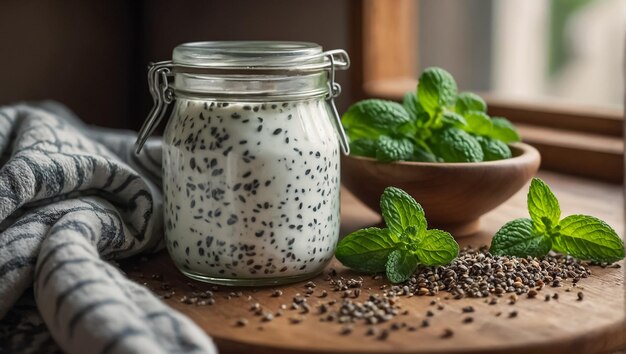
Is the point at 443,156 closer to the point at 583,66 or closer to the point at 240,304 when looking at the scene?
the point at 240,304

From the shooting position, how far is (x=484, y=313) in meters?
0.79

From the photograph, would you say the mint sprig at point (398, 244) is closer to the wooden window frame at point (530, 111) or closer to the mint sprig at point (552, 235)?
the mint sprig at point (552, 235)

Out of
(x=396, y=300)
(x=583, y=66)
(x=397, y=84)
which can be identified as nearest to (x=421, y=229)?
(x=396, y=300)

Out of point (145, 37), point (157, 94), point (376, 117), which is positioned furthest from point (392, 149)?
point (145, 37)

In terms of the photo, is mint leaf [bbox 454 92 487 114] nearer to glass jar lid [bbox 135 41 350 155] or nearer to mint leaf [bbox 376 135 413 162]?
mint leaf [bbox 376 135 413 162]

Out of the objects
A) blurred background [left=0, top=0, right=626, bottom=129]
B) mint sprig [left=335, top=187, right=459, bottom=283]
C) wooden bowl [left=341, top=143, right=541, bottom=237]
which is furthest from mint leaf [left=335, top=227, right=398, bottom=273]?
blurred background [left=0, top=0, right=626, bottom=129]

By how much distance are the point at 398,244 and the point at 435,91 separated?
0.22m

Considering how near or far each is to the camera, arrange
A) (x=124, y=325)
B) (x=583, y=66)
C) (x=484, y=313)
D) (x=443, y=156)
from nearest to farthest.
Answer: (x=124, y=325) → (x=484, y=313) → (x=443, y=156) → (x=583, y=66)

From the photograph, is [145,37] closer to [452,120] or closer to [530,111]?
[530,111]

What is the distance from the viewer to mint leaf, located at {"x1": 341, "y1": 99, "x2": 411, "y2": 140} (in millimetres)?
1031

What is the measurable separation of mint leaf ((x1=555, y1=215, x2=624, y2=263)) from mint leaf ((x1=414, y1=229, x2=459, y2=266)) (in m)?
0.14

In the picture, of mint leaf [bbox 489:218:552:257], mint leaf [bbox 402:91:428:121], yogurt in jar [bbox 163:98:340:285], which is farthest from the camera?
mint leaf [bbox 402:91:428:121]

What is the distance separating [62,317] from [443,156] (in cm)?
49

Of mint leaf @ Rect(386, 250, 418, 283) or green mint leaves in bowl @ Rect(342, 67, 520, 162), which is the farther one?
green mint leaves in bowl @ Rect(342, 67, 520, 162)
